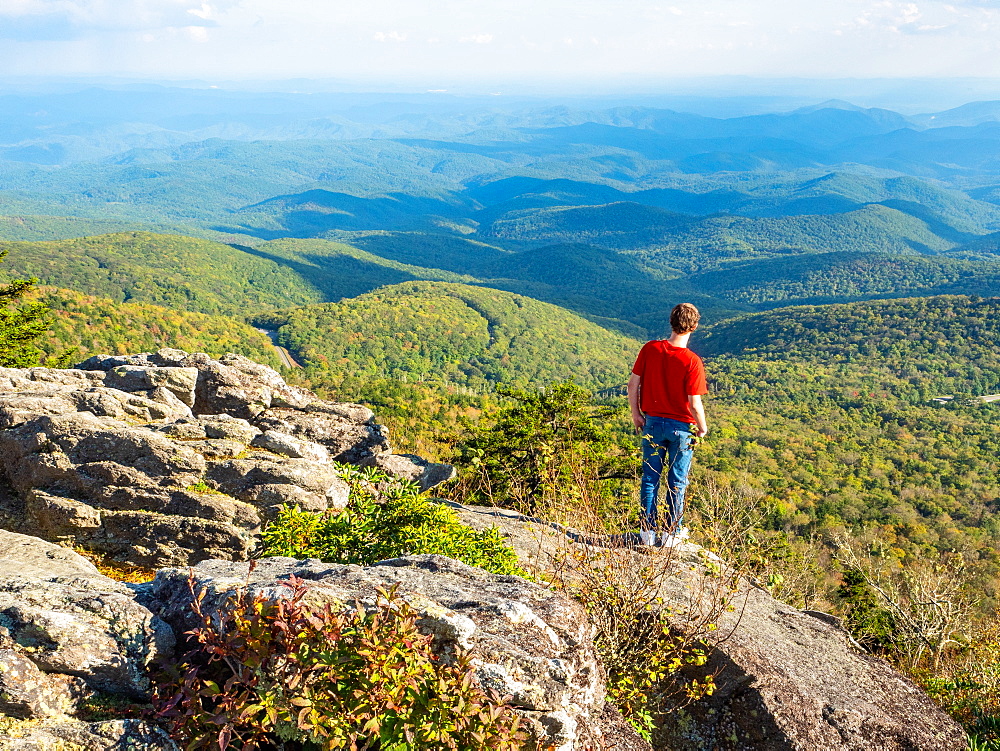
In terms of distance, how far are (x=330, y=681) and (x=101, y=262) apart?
190993 millimetres

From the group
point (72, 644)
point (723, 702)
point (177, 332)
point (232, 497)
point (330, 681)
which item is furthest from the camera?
point (177, 332)

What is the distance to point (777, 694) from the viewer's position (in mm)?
5809

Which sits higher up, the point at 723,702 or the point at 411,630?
the point at 411,630

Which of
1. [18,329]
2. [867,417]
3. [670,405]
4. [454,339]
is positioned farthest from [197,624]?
[454,339]

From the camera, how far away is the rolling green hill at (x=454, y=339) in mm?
124125

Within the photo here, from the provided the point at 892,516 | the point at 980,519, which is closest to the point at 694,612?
the point at 892,516

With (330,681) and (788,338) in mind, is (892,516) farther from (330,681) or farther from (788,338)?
(788,338)

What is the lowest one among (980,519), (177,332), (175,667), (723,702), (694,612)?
(980,519)

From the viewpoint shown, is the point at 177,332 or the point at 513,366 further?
the point at 513,366

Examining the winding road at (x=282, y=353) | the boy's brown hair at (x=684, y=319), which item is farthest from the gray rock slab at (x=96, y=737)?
the winding road at (x=282, y=353)

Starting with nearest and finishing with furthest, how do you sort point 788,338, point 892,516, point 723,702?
point 723,702, point 892,516, point 788,338

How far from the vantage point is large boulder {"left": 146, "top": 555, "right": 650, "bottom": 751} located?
3705 mm

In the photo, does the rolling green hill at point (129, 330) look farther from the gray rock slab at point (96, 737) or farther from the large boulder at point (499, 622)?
the gray rock slab at point (96, 737)

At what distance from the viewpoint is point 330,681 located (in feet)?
10.4
